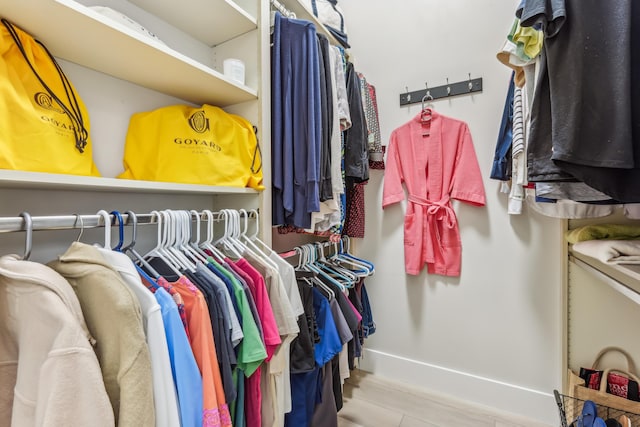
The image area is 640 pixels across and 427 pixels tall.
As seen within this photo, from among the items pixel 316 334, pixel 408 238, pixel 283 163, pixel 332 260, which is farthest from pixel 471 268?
pixel 283 163

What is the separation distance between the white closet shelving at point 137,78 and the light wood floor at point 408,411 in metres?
1.24

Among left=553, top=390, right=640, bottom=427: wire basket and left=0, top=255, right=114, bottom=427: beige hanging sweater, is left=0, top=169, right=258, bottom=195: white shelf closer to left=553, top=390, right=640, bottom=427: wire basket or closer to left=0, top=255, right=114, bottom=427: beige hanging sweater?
left=0, top=255, right=114, bottom=427: beige hanging sweater

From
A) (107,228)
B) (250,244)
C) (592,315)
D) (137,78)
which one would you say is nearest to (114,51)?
(137,78)

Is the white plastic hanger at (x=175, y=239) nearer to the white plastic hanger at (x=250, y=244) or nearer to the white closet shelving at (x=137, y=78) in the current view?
the white closet shelving at (x=137, y=78)

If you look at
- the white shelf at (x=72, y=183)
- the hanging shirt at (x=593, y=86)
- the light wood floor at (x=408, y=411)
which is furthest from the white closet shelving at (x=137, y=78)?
the light wood floor at (x=408, y=411)

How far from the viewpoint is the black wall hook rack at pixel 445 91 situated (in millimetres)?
1724

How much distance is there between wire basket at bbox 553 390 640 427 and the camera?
120cm

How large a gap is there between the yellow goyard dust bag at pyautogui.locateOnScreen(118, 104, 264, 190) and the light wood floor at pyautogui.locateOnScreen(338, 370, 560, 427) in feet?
4.67

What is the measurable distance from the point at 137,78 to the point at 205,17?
0.37 meters

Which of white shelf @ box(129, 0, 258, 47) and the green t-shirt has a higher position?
white shelf @ box(129, 0, 258, 47)

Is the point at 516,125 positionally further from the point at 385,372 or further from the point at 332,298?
the point at 385,372

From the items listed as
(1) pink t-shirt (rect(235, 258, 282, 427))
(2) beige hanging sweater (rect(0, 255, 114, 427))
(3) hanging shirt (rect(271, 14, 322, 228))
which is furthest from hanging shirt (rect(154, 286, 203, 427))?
(3) hanging shirt (rect(271, 14, 322, 228))

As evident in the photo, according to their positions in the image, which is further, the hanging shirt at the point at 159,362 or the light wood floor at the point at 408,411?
the light wood floor at the point at 408,411

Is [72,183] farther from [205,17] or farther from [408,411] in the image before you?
[408,411]
